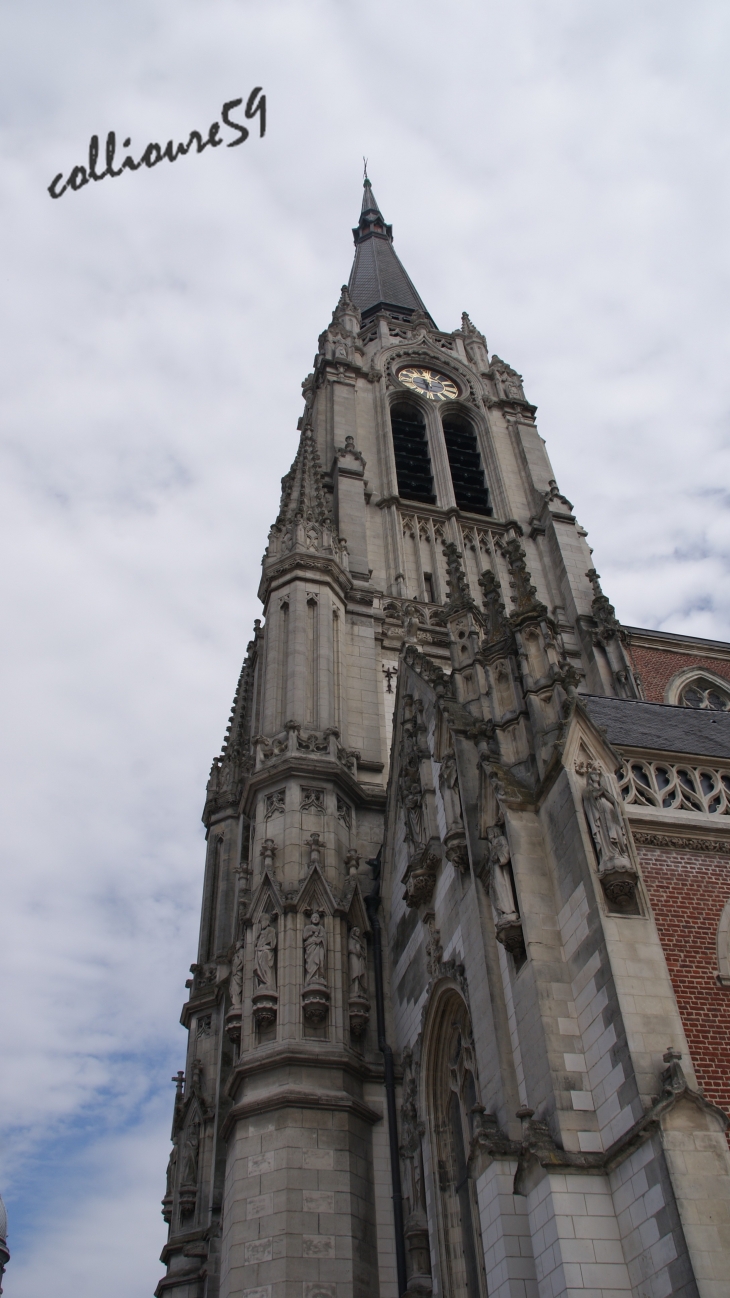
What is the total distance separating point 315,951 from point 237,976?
1430 mm

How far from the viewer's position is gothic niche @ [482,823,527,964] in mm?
11648

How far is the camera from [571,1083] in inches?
409

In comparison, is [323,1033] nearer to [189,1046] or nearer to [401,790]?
[401,790]

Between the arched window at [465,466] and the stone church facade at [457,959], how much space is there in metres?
5.90

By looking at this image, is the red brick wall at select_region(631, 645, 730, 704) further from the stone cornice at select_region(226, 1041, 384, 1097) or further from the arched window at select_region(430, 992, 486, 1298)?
the stone cornice at select_region(226, 1041, 384, 1097)

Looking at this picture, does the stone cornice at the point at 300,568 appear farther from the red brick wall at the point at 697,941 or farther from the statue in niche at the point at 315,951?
the red brick wall at the point at 697,941

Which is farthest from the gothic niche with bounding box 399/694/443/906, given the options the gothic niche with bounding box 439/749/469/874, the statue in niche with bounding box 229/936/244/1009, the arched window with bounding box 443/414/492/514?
the arched window with bounding box 443/414/492/514

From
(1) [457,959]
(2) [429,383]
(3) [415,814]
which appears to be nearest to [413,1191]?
(1) [457,959]

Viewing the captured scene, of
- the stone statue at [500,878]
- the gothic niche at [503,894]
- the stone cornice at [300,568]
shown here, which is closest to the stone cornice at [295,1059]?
the gothic niche at [503,894]

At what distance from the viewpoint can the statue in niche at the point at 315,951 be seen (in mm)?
16641

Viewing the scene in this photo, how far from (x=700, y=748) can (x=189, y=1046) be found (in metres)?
14.6

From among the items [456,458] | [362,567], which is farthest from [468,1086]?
[456,458]

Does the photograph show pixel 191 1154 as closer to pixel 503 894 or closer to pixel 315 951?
pixel 315 951

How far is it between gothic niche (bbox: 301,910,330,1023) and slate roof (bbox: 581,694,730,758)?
5.50 metres
